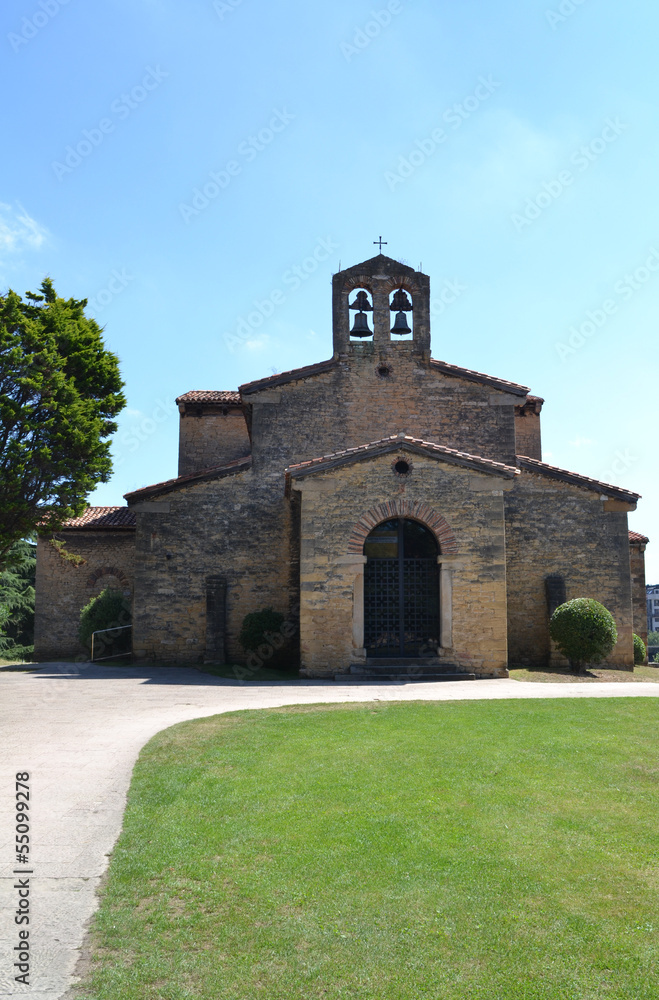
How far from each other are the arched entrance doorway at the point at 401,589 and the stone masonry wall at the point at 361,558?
2.28ft

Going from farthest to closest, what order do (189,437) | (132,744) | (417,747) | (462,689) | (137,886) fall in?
1. (189,437)
2. (462,689)
3. (132,744)
4. (417,747)
5. (137,886)

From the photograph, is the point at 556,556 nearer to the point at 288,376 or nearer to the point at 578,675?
the point at 578,675

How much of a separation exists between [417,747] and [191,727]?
3.41 m

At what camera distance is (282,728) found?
371 inches

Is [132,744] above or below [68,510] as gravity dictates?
below

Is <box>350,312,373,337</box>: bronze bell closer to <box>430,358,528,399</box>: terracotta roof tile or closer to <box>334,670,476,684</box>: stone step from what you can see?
<box>430,358,528,399</box>: terracotta roof tile

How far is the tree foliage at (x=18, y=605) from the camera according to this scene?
104 ft

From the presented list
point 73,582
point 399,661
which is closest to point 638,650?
point 399,661

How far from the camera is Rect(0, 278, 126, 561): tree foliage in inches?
698

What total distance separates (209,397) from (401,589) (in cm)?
1236

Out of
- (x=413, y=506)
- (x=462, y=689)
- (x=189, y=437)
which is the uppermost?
(x=189, y=437)

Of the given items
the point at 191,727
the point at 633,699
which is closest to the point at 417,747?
the point at 191,727

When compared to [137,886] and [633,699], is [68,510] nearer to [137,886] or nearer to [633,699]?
[633,699]

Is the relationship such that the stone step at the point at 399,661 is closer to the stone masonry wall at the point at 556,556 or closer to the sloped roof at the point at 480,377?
the stone masonry wall at the point at 556,556
